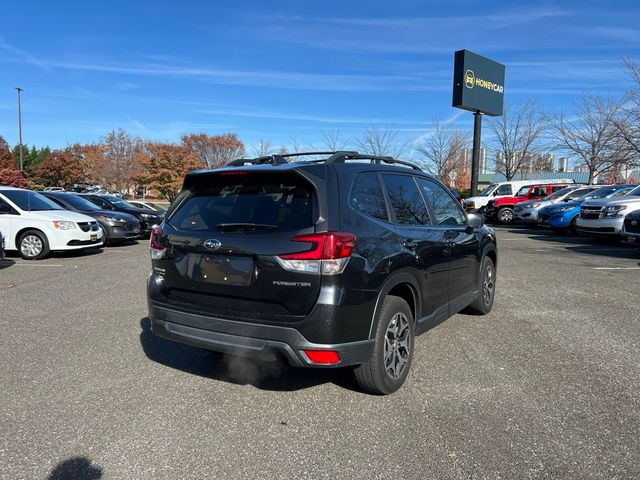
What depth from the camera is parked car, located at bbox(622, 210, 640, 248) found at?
1084 centimetres

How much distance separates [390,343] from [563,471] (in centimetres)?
138

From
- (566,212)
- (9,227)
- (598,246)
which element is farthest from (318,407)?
(566,212)

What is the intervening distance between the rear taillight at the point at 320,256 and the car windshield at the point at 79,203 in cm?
1223

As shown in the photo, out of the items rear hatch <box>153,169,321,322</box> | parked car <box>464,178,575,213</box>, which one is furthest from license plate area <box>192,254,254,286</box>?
parked car <box>464,178,575,213</box>

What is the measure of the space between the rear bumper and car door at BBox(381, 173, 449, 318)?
858 mm

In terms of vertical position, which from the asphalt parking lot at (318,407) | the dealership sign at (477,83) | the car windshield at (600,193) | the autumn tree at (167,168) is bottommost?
the asphalt parking lot at (318,407)

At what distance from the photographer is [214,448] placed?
294 cm

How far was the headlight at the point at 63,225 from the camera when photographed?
1069 centimetres

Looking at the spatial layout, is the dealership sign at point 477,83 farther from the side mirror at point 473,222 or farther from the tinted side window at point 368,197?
the tinted side window at point 368,197

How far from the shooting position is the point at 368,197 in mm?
3701

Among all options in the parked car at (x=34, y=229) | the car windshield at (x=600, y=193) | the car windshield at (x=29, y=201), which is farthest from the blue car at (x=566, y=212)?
the car windshield at (x=29, y=201)

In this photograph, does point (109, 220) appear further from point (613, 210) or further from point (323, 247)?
point (613, 210)

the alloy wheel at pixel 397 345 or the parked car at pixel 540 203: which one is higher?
the parked car at pixel 540 203

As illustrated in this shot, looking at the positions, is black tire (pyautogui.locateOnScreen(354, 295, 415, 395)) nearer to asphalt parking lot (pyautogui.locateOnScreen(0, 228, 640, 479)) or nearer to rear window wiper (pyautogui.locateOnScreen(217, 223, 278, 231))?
asphalt parking lot (pyautogui.locateOnScreen(0, 228, 640, 479))
